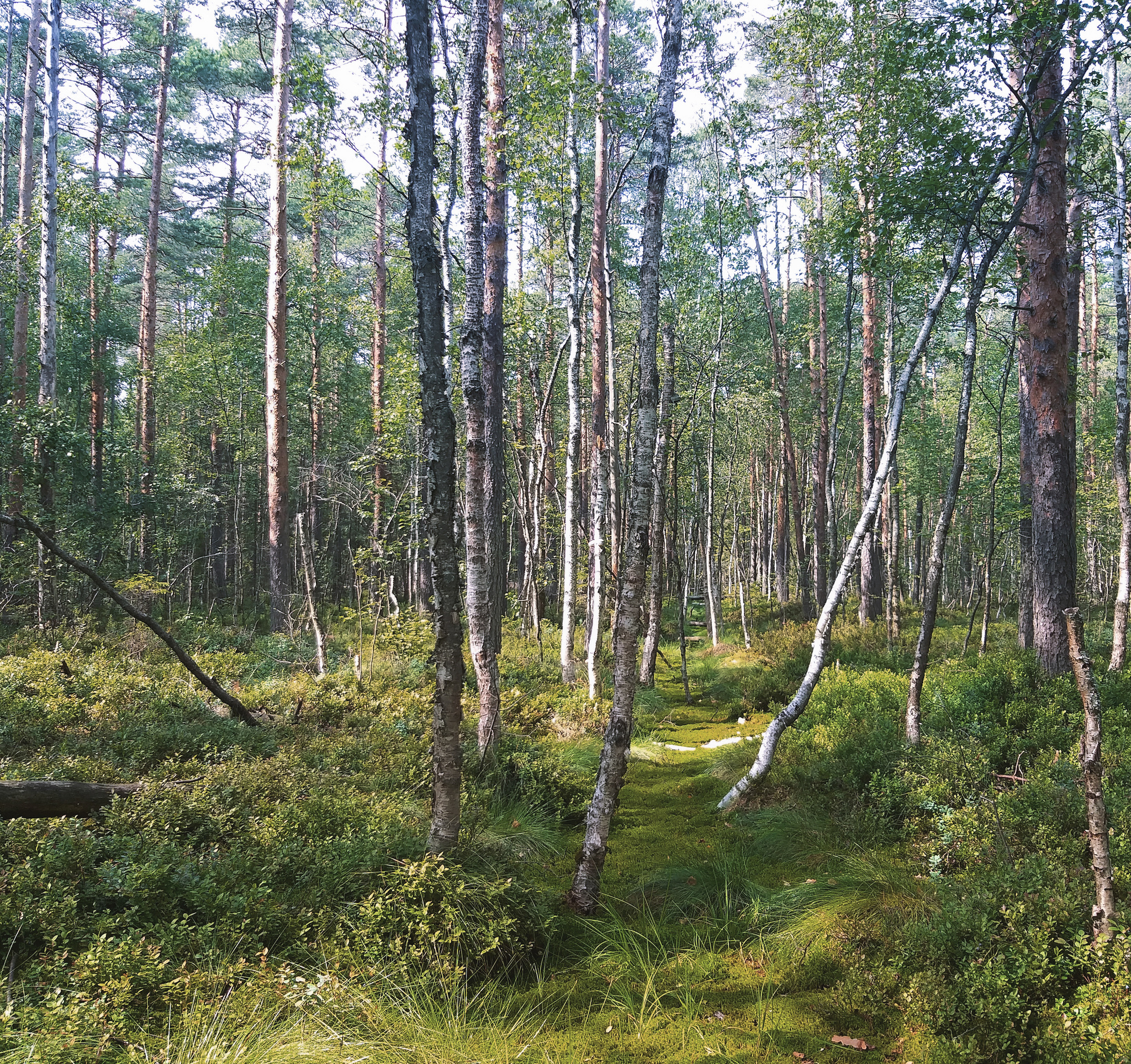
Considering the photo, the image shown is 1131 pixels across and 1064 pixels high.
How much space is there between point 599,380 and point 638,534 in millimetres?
7766

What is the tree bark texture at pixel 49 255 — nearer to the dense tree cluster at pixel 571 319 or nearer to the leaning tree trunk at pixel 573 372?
the dense tree cluster at pixel 571 319

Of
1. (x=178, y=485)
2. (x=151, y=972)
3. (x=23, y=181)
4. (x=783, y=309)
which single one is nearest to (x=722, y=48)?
(x=783, y=309)

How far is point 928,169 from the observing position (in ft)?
21.8

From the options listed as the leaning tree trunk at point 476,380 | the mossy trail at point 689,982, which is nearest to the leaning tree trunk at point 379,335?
the leaning tree trunk at point 476,380

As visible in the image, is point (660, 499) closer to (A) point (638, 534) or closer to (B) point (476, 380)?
(B) point (476, 380)

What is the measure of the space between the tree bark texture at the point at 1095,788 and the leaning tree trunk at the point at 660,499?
13.0 feet

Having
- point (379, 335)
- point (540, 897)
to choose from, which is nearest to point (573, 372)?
point (540, 897)

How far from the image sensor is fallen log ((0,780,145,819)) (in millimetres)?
4289

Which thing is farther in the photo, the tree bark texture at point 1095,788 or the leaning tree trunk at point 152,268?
the leaning tree trunk at point 152,268

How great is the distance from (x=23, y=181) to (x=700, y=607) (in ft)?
89.3

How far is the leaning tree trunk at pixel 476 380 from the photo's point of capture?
4945mm

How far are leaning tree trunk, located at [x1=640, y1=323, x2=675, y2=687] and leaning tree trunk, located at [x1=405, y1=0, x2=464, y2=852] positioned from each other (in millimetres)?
3182

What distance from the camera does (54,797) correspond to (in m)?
4.41

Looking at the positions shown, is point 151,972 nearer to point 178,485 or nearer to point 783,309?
point 178,485
